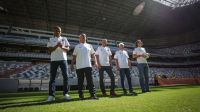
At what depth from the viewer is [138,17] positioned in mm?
43781

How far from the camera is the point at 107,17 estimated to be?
41.3 metres

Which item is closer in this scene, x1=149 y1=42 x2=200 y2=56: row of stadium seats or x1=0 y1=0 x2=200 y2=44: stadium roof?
x1=0 y1=0 x2=200 y2=44: stadium roof

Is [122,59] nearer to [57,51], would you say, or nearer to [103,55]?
[103,55]

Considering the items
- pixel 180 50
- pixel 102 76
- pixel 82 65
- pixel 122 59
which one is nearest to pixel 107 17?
pixel 180 50

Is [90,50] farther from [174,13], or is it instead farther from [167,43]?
[167,43]

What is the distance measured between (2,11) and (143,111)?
34878 mm

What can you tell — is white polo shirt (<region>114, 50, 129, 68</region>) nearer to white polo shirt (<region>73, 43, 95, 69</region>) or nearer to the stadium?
white polo shirt (<region>73, 43, 95, 69</region>)

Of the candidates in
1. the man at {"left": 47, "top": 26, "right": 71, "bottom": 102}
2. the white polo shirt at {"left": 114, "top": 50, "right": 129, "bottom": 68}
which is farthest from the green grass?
the white polo shirt at {"left": 114, "top": 50, "right": 129, "bottom": 68}

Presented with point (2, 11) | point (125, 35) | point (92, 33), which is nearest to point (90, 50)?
point (2, 11)

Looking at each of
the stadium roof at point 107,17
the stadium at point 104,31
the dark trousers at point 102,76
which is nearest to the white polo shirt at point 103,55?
the dark trousers at point 102,76

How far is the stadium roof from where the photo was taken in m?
34.1

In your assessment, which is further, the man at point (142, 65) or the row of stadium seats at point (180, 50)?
the row of stadium seats at point (180, 50)

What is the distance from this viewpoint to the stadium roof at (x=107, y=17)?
34.1m

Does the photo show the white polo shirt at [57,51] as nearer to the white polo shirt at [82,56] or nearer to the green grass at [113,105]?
the white polo shirt at [82,56]
